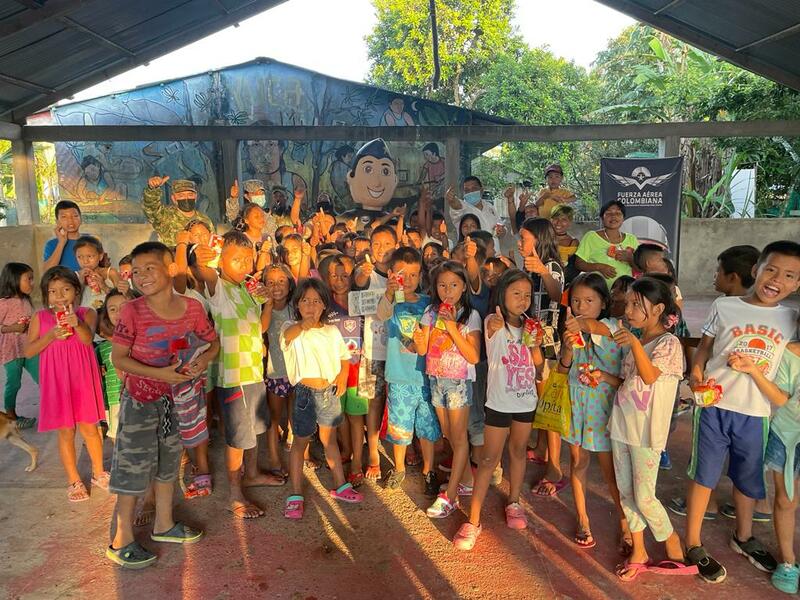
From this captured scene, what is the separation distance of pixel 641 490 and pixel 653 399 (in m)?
0.43

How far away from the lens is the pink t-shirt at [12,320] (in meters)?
4.02

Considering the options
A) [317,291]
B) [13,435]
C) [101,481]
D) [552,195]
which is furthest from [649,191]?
[13,435]

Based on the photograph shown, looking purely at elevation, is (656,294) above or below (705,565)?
above

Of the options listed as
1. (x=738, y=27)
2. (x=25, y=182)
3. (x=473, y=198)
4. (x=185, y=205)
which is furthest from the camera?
A: (x=25, y=182)

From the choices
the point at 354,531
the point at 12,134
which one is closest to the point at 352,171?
the point at 12,134

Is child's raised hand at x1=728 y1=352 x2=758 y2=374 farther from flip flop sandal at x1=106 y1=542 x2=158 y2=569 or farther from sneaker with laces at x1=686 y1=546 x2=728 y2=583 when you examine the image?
flip flop sandal at x1=106 y1=542 x2=158 y2=569

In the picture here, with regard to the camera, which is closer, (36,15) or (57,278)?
(57,278)

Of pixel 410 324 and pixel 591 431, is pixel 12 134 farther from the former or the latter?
pixel 591 431

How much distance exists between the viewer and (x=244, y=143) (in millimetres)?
12219

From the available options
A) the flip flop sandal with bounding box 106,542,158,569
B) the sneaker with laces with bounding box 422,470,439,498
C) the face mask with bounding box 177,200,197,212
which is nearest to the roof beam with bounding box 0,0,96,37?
the face mask with bounding box 177,200,197,212

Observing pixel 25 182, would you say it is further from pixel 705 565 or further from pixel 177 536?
pixel 705 565

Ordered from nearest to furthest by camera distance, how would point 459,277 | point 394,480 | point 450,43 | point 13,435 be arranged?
point 459,277
point 394,480
point 13,435
point 450,43

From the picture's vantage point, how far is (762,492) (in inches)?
99.3

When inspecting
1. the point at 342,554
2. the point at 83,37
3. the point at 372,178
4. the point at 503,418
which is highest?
the point at 83,37
